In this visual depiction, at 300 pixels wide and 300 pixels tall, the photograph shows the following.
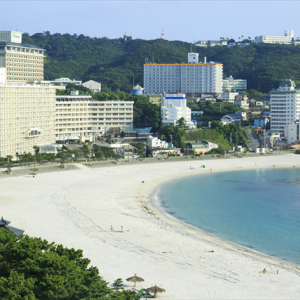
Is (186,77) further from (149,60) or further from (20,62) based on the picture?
(20,62)

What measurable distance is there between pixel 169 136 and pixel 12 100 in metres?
28.9

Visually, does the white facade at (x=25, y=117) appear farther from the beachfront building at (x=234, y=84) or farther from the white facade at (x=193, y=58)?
the beachfront building at (x=234, y=84)

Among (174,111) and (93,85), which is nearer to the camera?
(174,111)

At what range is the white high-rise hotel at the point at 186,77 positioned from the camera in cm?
13962

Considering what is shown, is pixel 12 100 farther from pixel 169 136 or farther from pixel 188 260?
pixel 188 260

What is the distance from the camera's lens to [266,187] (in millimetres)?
57469

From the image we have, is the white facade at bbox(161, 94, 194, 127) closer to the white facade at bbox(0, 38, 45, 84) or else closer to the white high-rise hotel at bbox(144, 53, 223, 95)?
the white facade at bbox(0, 38, 45, 84)

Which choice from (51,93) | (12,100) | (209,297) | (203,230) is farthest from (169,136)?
(209,297)

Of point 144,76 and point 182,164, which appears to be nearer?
point 182,164

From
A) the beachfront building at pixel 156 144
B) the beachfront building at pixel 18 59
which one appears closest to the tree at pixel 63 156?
the beachfront building at pixel 156 144

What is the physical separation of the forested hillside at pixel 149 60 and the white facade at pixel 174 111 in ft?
163

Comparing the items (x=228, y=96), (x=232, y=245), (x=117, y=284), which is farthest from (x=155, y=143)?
(x=117, y=284)

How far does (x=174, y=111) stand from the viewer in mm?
92750

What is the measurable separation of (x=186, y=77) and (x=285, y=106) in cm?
4773
